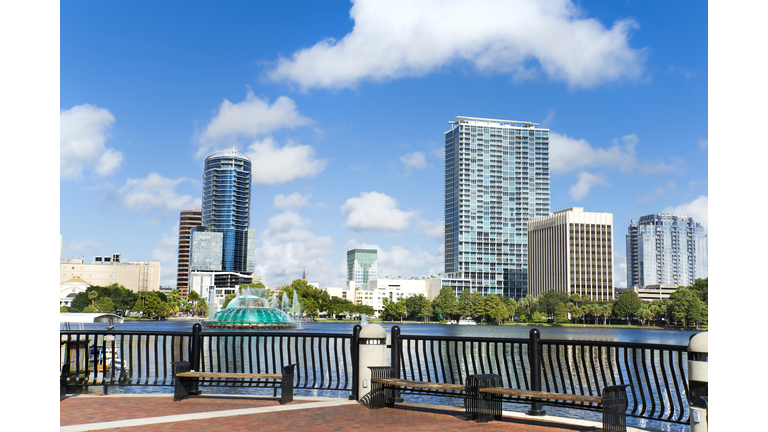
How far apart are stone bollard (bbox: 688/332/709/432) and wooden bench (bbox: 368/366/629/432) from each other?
860mm

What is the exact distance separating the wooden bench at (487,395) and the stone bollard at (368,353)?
22cm

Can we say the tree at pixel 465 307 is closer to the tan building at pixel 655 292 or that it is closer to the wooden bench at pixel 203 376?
the tan building at pixel 655 292

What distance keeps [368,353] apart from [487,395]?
229 centimetres

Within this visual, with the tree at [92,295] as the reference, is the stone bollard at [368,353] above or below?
above

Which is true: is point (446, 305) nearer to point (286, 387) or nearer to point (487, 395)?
point (286, 387)

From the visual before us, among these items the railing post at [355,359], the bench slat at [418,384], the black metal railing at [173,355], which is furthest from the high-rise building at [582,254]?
the bench slat at [418,384]

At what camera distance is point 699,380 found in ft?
20.7

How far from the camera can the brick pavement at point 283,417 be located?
805cm

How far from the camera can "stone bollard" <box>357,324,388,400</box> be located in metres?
9.91

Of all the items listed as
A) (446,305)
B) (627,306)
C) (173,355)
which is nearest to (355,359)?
(173,355)

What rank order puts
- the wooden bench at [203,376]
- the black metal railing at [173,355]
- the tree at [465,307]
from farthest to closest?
the tree at [465,307] < the black metal railing at [173,355] < the wooden bench at [203,376]
